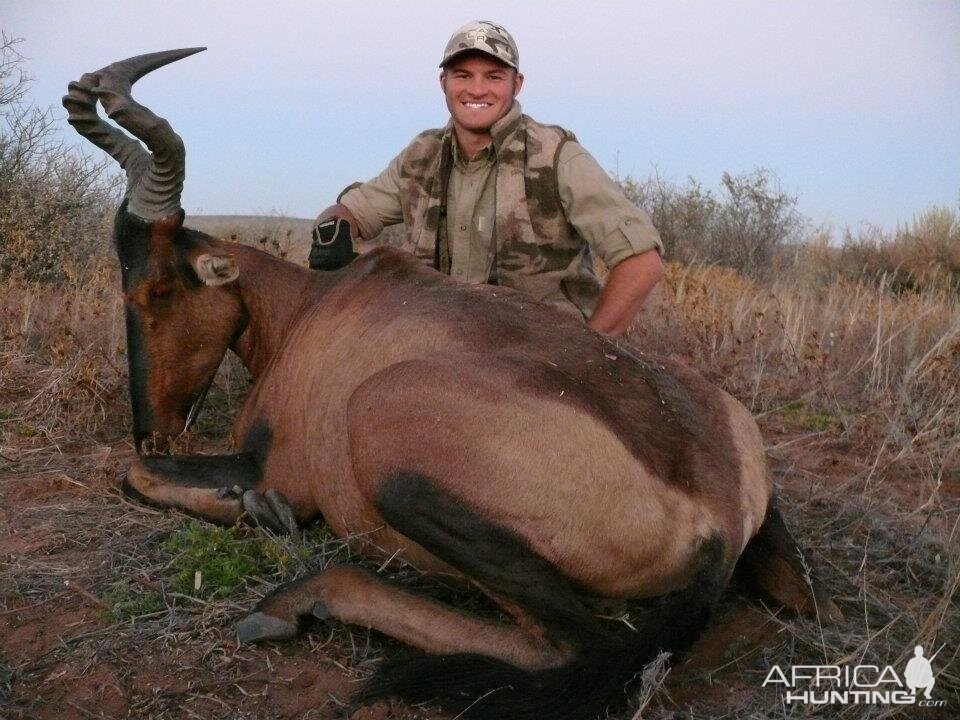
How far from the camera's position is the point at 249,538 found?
413 centimetres

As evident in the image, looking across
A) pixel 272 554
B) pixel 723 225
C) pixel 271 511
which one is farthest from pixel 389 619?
pixel 723 225

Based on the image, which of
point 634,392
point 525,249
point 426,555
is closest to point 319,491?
point 426,555

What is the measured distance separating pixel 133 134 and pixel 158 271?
2.46ft

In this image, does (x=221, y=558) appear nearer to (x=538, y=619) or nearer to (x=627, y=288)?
(x=538, y=619)

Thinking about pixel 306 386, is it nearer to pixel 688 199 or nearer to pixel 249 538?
pixel 249 538

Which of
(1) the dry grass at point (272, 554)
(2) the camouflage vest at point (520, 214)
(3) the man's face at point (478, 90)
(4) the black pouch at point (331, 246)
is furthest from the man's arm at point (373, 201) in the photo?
(1) the dry grass at point (272, 554)

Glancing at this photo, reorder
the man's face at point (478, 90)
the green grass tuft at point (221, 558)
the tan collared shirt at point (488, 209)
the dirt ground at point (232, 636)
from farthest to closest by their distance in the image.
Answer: the man's face at point (478, 90) < the tan collared shirt at point (488, 209) < the green grass tuft at point (221, 558) < the dirt ground at point (232, 636)

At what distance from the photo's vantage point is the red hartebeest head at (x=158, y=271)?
192 inches

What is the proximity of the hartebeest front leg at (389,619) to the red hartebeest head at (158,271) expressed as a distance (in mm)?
1946

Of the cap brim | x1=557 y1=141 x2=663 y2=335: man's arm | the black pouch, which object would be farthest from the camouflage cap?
the black pouch

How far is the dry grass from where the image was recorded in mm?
3109

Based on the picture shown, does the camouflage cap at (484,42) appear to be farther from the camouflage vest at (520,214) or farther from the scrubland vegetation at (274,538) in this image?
the scrubland vegetation at (274,538)

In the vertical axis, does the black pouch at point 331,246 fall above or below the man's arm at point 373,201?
below

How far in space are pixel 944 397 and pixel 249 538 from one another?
464 cm
